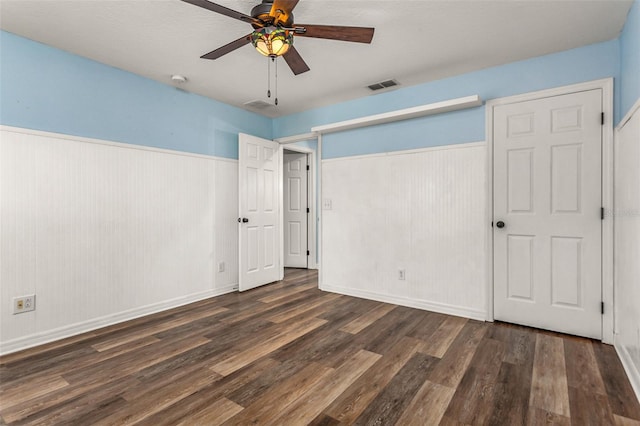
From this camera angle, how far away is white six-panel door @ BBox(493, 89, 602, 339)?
2.62 metres

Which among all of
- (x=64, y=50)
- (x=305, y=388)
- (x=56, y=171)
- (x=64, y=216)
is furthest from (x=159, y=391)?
(x=64, y=50)

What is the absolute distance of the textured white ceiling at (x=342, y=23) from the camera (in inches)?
86.5

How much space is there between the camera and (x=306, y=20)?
2.34 m

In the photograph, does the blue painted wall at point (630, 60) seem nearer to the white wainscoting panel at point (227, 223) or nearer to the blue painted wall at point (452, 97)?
the blue painted wall at point (452, 97)

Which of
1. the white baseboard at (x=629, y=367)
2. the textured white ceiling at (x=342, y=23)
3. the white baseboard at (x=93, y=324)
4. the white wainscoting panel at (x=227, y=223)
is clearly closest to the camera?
the white baseboard at (x=629, y=367)

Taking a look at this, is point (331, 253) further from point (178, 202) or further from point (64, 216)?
point (64, 216)

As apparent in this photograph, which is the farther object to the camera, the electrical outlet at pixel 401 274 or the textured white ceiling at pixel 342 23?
the electrical outlet at pixel 401 274

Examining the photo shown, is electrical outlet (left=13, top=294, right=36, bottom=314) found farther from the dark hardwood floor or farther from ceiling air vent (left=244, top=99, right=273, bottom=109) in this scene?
ceiling air vent (left=244, top=99, right=273, bottom=109)

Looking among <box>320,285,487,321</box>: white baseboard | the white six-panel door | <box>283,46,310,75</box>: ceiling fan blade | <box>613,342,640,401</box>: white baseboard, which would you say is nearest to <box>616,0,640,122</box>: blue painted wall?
the white six-panel door

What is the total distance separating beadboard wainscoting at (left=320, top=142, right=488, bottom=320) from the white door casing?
1520 mm

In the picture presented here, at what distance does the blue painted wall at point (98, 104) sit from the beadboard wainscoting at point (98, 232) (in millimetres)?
120

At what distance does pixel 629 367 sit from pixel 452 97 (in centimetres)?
262

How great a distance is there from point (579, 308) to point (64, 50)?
16.3ft

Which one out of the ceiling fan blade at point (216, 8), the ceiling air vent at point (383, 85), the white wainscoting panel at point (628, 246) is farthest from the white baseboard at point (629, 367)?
the ceiling fan blade at point (216, 8)
